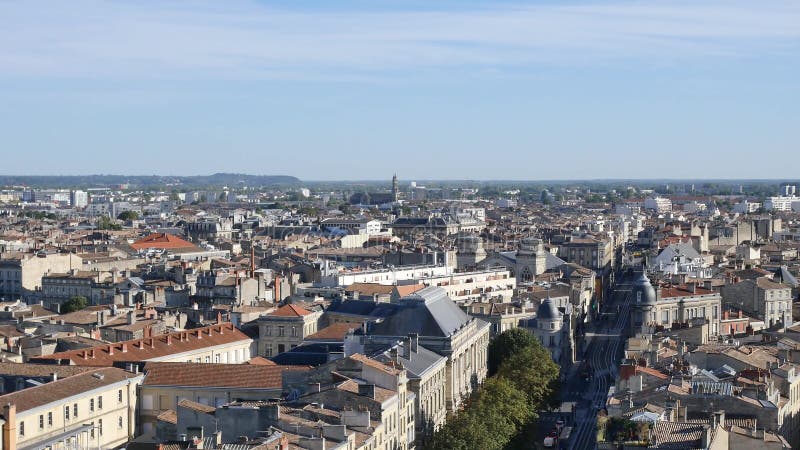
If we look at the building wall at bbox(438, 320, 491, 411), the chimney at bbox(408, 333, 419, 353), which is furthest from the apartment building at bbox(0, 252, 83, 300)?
the chimney at bbox(408, 333, 419, 353)

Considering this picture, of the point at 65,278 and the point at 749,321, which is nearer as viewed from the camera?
the point at 749,321

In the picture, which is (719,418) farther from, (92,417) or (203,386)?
(92,417)

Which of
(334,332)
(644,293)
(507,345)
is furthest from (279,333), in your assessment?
(644,293)

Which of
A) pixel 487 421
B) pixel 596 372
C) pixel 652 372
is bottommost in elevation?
pixel 596 372

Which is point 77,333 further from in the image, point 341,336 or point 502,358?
point 502,358

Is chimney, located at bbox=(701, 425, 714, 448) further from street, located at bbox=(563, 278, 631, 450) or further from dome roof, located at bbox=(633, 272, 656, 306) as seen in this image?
dome roof, located at bbox=(633, 272, 656, 306)

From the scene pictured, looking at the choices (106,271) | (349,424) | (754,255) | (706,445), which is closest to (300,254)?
(106,271)
